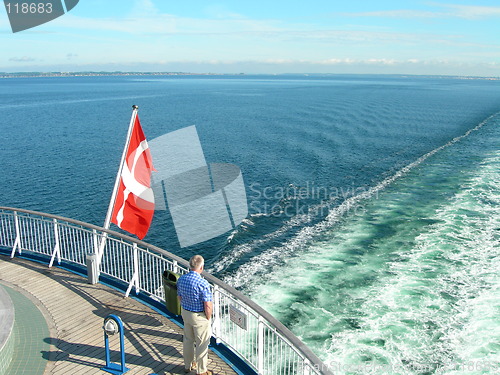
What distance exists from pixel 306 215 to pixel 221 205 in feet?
18.9

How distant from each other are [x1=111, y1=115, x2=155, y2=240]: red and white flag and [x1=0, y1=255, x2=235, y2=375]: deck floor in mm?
1552

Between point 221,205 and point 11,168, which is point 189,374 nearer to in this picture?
point 221,205

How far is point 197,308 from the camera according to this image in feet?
19.3

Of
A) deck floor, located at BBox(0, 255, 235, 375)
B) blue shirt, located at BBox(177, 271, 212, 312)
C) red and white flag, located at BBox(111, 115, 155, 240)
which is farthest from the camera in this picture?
red and white flag, located at BBox(111, 115, 155, 240)

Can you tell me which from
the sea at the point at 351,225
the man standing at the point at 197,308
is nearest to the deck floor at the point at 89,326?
the man standing at the point at 197,308

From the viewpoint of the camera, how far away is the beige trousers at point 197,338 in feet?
19.4

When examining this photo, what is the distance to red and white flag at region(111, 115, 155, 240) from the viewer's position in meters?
9.63

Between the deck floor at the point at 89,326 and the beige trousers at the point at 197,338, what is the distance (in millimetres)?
381

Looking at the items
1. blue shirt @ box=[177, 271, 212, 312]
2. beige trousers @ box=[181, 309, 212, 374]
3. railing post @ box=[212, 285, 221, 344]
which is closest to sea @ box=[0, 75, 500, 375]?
railing post @ box=[212, 285, 221, 344]

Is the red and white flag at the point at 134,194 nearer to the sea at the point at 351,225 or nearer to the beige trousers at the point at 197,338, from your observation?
the beige trousers at the point at 197,338

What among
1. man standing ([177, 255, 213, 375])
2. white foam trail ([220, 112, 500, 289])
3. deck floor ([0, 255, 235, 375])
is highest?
man standing ([177, 255, 213, 375])

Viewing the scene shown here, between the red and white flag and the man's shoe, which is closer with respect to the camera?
the man's shoe

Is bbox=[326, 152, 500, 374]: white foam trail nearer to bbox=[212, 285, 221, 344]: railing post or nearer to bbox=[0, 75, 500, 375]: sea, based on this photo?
bbox=[0, 75, 500, 375]: sea

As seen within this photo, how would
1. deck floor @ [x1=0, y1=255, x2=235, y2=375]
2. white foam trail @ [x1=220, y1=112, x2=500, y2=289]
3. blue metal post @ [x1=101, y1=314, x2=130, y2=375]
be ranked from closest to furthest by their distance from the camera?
blue metal post @ [x1=101, y1=314, x2=130, y2=375]
deck floor @ [x1=0, y1=255, x2=235, y2=375]
white foam trail @ [x1=220, y1=112, x2=500, y2=289]
